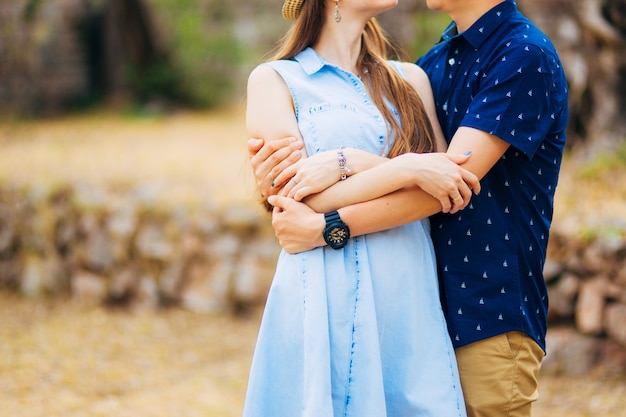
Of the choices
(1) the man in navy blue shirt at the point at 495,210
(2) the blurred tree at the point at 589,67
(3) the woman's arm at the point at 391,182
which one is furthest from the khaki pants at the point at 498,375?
(2) the blurred tree at the point at 589,67

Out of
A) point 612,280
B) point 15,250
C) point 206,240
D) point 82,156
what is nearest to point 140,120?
point 82,156

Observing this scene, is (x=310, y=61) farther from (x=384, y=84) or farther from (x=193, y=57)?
(x=193, y=57)

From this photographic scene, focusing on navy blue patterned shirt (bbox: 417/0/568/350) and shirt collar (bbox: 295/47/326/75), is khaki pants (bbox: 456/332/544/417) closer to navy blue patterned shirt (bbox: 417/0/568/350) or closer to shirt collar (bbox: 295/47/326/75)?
navy blue patterned shirt (bbox: 417/0/568/350)

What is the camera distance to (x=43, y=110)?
397 inches

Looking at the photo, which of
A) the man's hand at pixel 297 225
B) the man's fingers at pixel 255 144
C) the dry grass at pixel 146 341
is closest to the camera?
the man's hand at pixel 297 225

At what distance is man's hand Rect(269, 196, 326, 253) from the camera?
2.09 m

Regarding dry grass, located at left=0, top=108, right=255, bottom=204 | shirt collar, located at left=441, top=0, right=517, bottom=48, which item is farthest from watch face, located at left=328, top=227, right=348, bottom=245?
dry grass, located at left=0, top=108, right=255, bottom=204

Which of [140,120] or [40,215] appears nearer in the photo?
[40,215]

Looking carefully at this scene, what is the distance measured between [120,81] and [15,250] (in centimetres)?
482

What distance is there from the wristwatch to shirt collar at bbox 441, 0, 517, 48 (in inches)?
26.4

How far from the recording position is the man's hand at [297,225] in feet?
6.86

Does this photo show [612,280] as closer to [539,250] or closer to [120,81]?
[539,250]

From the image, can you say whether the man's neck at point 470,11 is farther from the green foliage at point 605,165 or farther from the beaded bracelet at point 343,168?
the green foliage at point 605,165

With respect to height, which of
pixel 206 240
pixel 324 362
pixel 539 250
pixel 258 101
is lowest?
pixel 206 240
